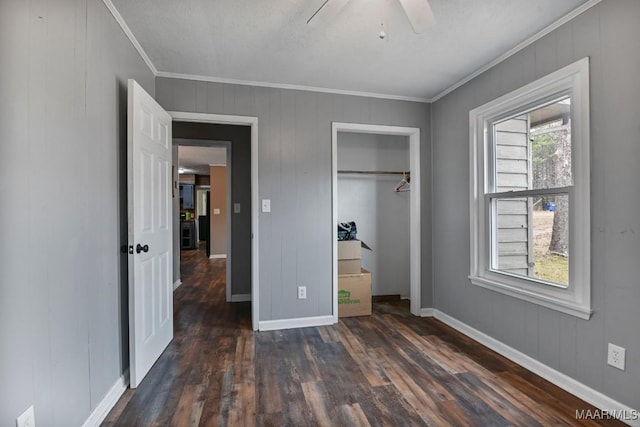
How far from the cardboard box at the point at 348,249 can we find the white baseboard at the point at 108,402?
2137 mm

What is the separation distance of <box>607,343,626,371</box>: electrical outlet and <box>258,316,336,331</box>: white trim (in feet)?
6.80

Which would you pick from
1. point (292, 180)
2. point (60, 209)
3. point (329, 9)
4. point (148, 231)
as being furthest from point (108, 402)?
point (329, 9)

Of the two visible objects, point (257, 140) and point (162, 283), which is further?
point (257, 140)

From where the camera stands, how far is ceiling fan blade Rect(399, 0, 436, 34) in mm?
1489

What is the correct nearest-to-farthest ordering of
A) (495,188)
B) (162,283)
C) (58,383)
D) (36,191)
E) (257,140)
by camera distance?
(36,191) < (58,383) < (162,283) < (495,188) < (257,140)

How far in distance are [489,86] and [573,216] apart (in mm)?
1283

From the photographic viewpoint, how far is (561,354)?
2.04 metres

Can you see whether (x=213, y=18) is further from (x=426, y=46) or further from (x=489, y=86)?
(x=489, y=86)

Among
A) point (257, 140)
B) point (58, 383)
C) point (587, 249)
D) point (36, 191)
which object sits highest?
point (257, 140)

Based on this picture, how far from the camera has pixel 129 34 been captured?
2.13 m

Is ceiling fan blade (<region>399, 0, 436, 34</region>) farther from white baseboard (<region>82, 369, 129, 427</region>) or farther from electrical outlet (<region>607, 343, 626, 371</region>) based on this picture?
white baseboard (<region>82, 369, 129, 427</region>)

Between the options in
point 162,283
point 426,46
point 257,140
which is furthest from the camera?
point 257,140

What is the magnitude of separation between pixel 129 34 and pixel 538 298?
335cm

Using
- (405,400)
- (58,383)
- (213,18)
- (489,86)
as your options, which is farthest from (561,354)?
(213,18)
